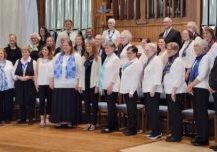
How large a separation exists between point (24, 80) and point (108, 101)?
1.72 meters

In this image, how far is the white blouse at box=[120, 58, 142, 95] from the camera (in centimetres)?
708

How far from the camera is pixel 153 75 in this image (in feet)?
22.4

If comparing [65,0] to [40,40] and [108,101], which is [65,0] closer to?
[40,40]

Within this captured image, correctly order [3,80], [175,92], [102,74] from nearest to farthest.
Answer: [175,92], [102,74], [3,80]

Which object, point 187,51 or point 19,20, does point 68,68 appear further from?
point 19,20

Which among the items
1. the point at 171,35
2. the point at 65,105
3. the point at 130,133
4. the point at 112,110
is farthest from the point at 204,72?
the point at 65,105

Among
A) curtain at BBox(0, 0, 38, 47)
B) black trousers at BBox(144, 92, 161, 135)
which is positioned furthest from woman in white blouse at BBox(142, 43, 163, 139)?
curtain at BBox(0, 0, 38, 47)

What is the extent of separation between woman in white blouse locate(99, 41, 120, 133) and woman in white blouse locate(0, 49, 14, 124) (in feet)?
6.36

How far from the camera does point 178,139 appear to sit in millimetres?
6543

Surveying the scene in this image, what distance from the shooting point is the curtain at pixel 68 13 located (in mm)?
11047

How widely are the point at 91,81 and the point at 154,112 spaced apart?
122 centimetres

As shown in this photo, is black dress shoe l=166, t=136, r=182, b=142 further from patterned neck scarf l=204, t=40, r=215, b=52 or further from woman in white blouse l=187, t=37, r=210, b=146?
patterned neck scarf l=204, t=40, r=215, b=52

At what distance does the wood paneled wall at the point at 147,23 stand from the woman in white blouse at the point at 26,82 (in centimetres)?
264

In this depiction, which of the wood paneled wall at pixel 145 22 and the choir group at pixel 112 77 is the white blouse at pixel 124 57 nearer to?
the choir group at pixel 112 77
